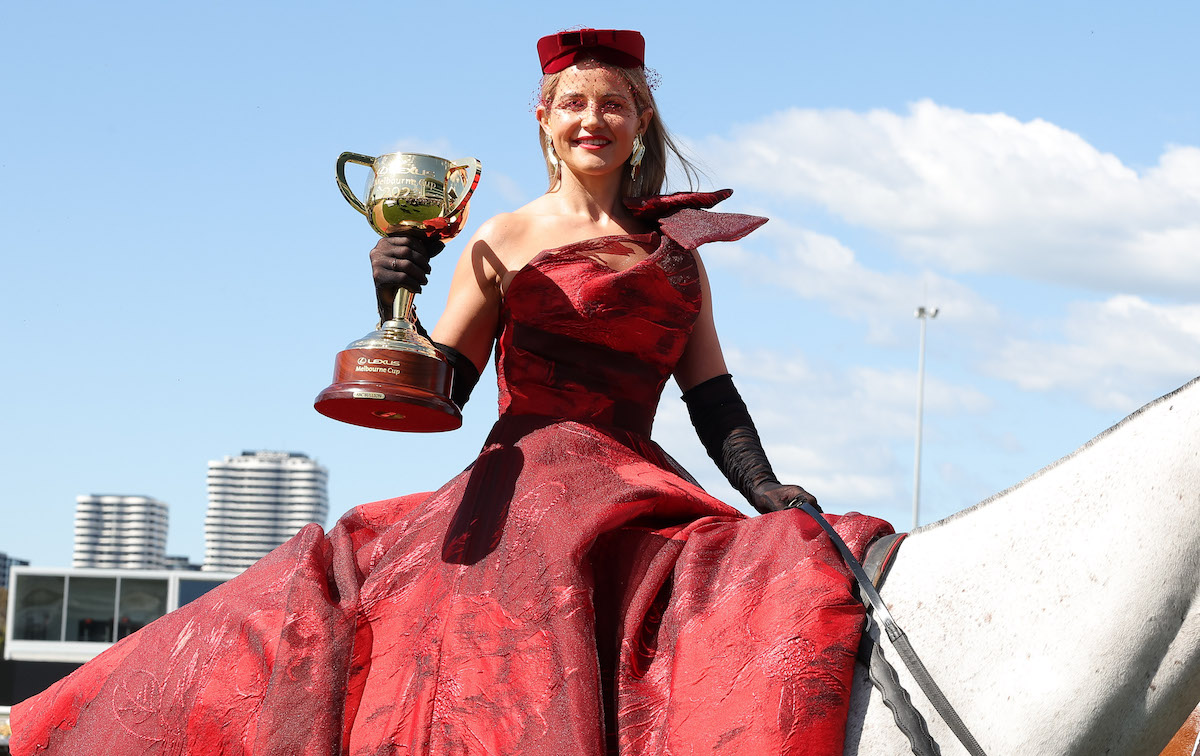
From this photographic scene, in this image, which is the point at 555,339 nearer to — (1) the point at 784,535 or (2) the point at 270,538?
(1) the point at 784,535

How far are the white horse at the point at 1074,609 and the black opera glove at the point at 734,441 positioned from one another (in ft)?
2.70

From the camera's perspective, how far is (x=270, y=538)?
192 meters

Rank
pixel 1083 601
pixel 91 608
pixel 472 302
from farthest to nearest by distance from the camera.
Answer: pixel 91 608, pixel 472 302, pixel 1083 601

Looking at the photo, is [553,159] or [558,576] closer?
[558,576]

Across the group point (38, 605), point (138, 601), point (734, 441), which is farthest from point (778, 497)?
point (38, 605)

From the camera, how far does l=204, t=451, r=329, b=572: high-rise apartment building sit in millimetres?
189500

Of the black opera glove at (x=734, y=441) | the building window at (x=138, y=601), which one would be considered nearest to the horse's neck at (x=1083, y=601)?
the black opera glove at (x=734, y=441)

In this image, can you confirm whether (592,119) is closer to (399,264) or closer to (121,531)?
(399,264)

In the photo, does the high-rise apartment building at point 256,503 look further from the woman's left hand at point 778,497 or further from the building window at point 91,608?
the woman's left hand at point 778,497

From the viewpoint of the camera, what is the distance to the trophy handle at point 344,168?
12.8 ft

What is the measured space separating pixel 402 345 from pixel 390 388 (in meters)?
0.15

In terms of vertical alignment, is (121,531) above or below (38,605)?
below

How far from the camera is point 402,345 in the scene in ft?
11.8

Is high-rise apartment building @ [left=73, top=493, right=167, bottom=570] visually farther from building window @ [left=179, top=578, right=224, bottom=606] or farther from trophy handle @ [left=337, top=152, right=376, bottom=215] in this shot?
trophy handle @ [left=337, top=152, right=376, bottom=215]
